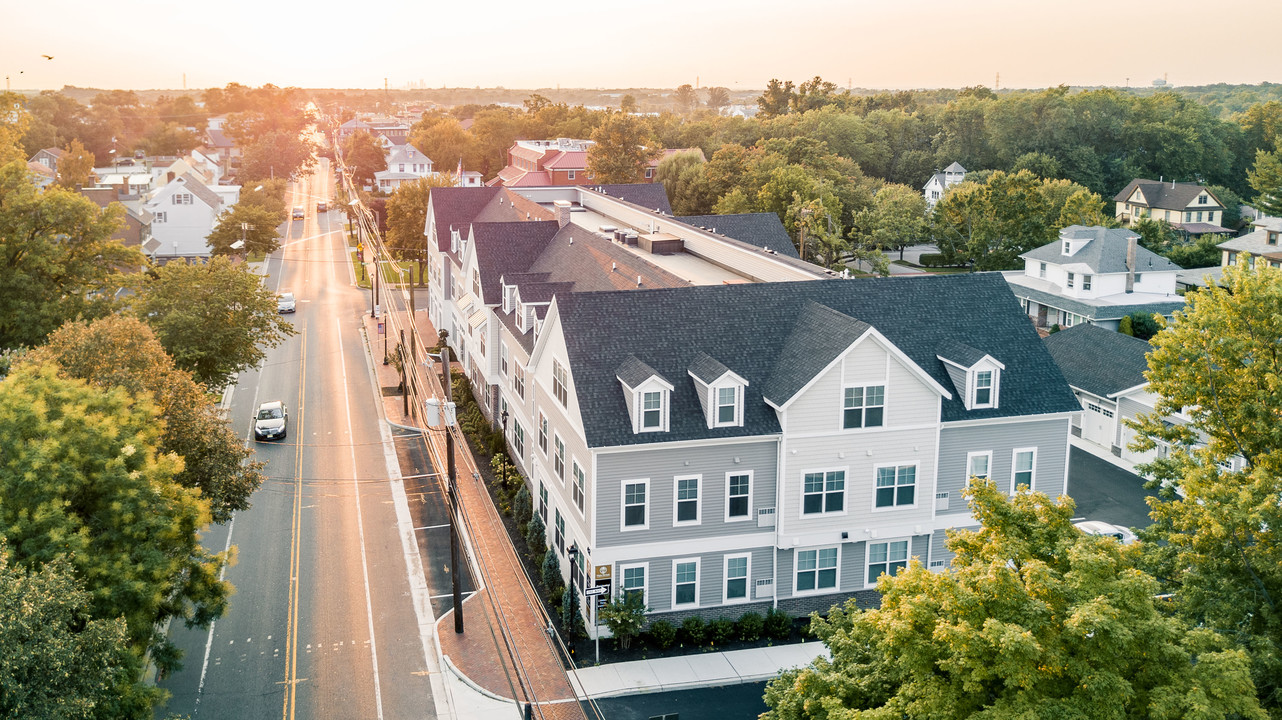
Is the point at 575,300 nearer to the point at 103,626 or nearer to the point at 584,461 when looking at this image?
the point at 584,461

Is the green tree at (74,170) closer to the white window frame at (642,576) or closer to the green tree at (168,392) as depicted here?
the green tree at (168,392)

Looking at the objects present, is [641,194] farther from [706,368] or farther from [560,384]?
[706,368]

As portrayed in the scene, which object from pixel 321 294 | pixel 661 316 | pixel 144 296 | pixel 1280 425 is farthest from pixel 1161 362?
pixel 321 294

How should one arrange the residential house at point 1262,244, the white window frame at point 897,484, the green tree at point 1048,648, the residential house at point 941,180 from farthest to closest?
the residential house at point 941,180 → the residential house at point 1262,244 → the white window frame at point 897,484 → the green tree at point 1048,648

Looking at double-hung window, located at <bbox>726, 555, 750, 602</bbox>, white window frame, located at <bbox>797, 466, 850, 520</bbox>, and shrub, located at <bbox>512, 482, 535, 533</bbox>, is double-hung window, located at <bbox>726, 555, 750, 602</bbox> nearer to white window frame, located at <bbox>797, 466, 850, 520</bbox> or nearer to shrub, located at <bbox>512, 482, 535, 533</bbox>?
white window frame, located at <bbox>797, 466, 850, 520</bbox>

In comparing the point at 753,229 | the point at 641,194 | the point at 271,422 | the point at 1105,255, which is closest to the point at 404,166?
the point at 641,194

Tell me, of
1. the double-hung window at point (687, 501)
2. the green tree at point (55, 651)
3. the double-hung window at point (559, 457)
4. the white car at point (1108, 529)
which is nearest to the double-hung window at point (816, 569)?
the double-hung window at point (687, 501)
